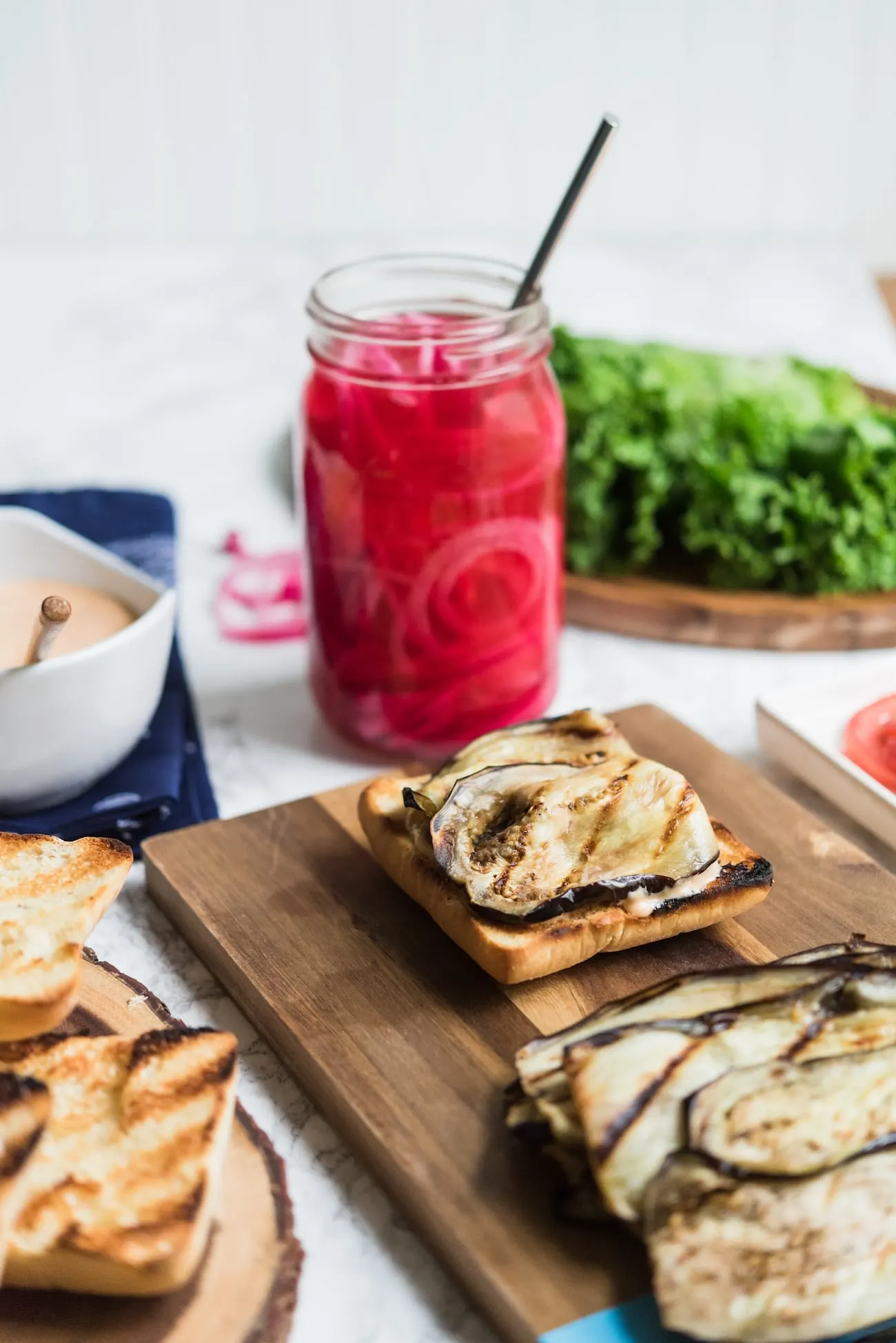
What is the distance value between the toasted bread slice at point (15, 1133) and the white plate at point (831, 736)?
132 cm

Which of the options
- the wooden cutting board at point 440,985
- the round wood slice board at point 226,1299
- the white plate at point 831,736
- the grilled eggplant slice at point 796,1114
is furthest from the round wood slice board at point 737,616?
the round wood slice board at point 226,1299

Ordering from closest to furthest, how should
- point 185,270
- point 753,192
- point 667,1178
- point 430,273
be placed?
point 667,1178 < point 430,273 < point 185,270 < point 753,192

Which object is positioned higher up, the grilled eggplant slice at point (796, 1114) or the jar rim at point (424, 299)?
the jar rim at point (424, 299)

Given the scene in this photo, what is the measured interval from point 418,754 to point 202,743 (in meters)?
0.41

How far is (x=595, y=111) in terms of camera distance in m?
5.57

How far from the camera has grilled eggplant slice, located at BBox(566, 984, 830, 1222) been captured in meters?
1.42

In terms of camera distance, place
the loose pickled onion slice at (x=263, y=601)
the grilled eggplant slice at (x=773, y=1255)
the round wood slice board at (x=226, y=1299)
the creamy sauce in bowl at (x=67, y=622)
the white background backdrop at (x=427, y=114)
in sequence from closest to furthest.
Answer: the grilled eggplant slice at (x=773, y=1255), the round wood slice board at (x=226, y=1299), the creamy sauce in bowl at (x=67, y=622), the loose pickled onion slice at (x=263, y=601), the white background backdrop at (x=427, y=114)

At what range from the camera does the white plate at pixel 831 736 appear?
228 cm

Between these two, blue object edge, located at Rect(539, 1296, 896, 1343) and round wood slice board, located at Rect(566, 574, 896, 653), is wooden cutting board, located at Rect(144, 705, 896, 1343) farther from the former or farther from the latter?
round wood slice board, located at Rect(566, 574, 896, 653)

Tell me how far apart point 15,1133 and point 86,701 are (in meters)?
0.82

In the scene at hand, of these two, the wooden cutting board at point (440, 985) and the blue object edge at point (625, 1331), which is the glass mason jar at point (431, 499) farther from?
the blue object edge at point (625, 1331)

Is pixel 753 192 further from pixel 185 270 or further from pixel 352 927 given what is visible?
pixel 352 927

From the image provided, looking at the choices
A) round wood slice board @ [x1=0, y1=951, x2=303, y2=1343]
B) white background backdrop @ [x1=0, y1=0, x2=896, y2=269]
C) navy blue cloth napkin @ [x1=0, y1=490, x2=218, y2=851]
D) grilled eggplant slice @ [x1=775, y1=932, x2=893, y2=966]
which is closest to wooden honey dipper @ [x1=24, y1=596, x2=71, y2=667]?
navy blue cloth napkin @ [x1=0, y1=490, x2=218, y2=851]

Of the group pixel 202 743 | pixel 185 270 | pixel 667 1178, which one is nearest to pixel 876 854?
pixel 667 1178
